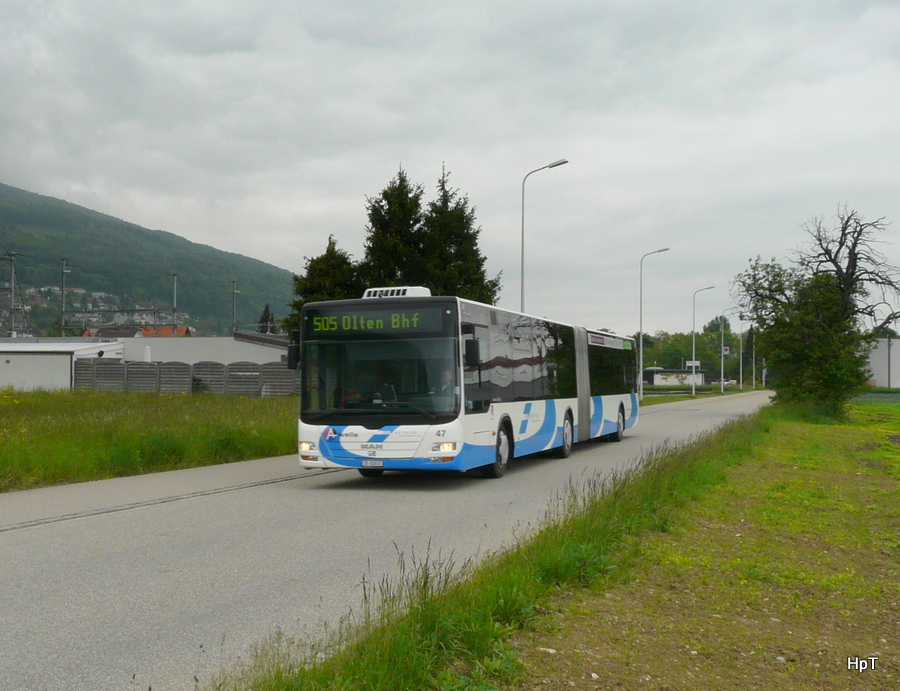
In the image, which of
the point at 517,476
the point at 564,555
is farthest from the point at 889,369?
the point at 564,555

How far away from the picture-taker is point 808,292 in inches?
1480

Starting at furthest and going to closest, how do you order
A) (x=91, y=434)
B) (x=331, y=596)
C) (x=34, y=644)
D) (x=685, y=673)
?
(x=91, y=434) < (x=331, y=596) < (x=34, y=644) < (x=685, y=673)

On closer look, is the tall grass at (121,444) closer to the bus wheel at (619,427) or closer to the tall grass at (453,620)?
the bus wheel at (619,427)

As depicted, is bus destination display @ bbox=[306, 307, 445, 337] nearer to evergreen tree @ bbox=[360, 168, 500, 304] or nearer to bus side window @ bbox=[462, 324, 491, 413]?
bus side window @ bbox=[462, 324, 491, 413]

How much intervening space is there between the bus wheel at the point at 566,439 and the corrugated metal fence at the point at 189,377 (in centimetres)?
3121

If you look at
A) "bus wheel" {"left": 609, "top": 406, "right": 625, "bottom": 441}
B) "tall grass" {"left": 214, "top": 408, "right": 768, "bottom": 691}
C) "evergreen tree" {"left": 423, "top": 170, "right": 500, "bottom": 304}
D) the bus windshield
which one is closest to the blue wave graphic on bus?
the bus windshield

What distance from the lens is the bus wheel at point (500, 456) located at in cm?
1510

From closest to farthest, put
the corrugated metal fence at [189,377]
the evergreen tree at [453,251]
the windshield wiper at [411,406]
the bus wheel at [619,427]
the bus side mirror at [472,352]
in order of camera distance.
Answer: the windshield wiper at [411,406] → the bus side mirror at [472,352] → the bus wheel at [619,427] → the evergreen tree at [453,251] → the corrugated metal fence at [189,377]

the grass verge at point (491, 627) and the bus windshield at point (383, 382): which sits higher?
the bus windshield at point (383, 382)

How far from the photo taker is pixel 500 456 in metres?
15.4

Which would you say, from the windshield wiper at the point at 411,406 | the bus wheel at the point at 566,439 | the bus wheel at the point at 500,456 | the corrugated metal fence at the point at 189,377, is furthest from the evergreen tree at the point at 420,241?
the windshield wiper at the point at 411,406

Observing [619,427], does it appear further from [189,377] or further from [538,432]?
[189,377]

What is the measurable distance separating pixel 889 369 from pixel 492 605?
404 ft

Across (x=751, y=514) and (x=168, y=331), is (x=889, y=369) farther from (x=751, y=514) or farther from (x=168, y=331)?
(x=751, y=514)
